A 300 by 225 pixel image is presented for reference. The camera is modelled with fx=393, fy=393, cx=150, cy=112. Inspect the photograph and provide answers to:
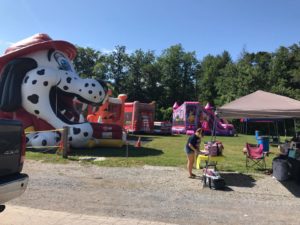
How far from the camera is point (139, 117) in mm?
33469

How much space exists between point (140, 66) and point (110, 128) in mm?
47342

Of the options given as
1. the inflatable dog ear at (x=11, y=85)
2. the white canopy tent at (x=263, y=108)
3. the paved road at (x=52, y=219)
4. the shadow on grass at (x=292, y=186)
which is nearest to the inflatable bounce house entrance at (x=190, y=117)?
the inflatable dog ear at (x=11, y=85)

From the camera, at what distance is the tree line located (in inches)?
1971

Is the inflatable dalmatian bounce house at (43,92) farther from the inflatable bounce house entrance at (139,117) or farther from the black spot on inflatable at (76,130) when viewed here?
the inflatable bounce house entrance at (139,117)

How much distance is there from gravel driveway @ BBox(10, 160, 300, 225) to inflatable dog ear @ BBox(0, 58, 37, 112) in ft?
18.5

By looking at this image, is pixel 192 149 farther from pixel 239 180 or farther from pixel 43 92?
pixel 43 92

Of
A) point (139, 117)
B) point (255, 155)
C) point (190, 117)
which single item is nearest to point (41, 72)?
point (255, 155)

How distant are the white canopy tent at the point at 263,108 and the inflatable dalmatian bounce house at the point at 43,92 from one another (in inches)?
268

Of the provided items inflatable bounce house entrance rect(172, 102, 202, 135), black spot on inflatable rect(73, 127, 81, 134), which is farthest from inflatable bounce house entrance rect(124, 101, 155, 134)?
black spot on inflatable rect(73, 127, 81, 134)

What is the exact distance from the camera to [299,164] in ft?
35.0

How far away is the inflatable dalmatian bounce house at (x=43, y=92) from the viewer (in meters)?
16.5

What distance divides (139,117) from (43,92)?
17.3 meters

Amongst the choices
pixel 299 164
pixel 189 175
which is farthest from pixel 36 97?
pixel 299 164

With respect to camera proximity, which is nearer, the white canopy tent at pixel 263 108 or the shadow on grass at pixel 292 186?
the shadow on grass at pixel 292 186
